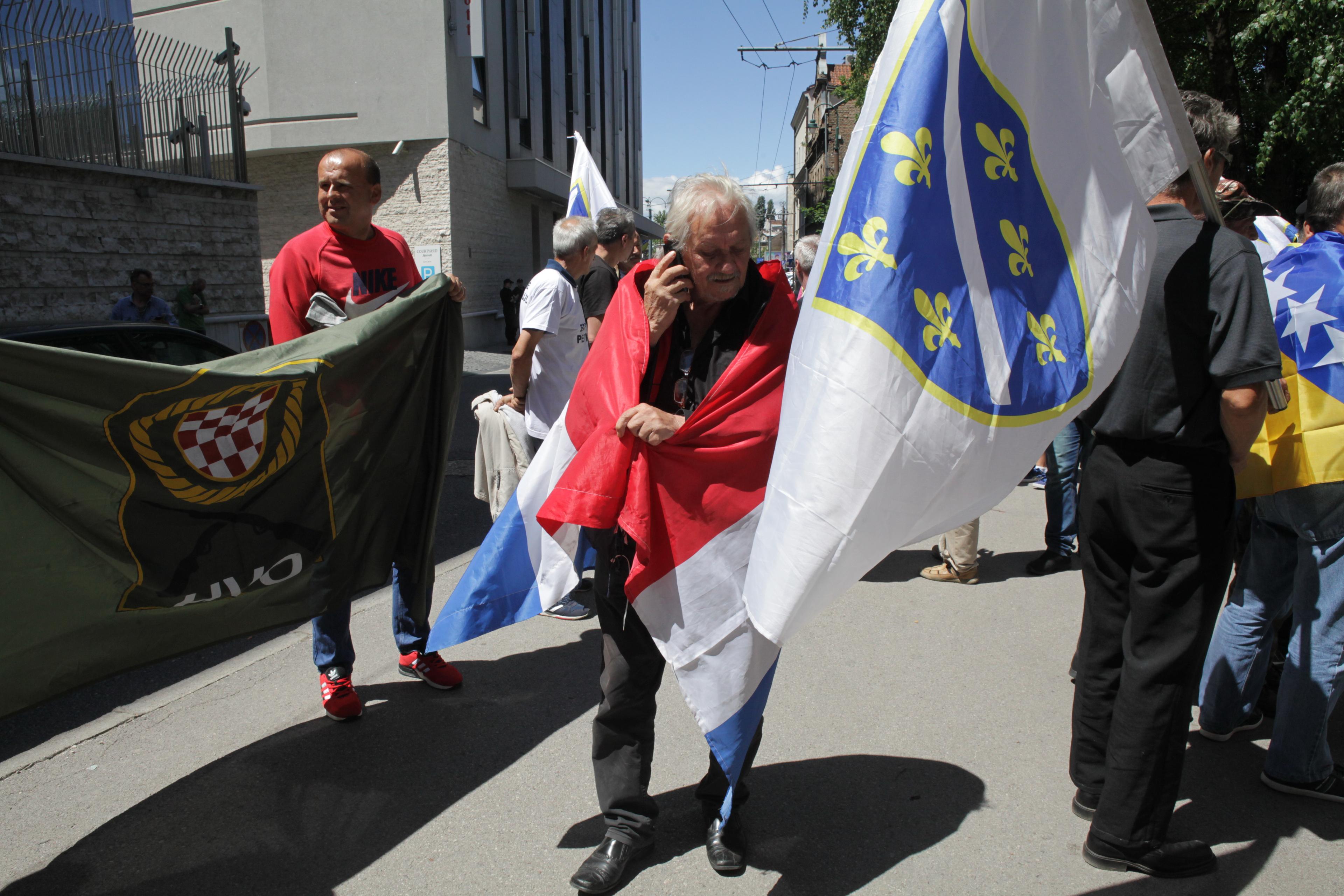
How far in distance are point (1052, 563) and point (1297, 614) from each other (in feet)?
8.07

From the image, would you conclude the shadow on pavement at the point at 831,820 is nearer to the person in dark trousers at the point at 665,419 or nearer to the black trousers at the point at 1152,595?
the person in dark trousers at the point at 665,419

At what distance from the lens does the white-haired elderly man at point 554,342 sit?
14.3ft

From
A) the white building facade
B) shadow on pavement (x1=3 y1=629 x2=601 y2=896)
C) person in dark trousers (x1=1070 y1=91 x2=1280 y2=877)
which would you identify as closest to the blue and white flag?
shadow on pavement (x1=3 y1=629 x2=601 y2=896)

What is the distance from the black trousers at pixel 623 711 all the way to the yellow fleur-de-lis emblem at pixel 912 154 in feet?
3.96

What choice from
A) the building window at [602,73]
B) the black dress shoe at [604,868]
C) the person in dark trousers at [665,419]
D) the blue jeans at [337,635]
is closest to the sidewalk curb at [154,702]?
the blue jeans at [337,635]

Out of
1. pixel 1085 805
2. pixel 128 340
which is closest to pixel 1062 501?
pixel 1085 805

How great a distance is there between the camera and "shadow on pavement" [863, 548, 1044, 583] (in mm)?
5172

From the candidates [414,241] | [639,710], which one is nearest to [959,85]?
[639,710]

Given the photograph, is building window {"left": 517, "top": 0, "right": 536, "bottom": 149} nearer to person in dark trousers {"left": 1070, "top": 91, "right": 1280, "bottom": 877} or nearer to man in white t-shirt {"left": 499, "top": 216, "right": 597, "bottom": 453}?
man in white t-shirt {"left": 499, "top": 216, "right": 597, "bottom": 453}

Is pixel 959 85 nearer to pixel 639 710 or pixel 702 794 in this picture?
pixel 639 710

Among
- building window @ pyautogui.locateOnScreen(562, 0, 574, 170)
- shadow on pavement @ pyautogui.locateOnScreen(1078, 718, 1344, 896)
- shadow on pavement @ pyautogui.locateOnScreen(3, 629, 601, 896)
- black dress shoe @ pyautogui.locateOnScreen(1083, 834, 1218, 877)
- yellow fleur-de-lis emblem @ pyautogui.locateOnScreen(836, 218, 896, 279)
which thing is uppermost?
building window @ pyautogui.locateOnScreen(562, 0, 574, 170)

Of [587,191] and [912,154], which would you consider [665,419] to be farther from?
[587,191]

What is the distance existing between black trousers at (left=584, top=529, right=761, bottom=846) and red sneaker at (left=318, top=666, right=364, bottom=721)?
1.31m

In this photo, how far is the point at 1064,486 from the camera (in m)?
5.18
